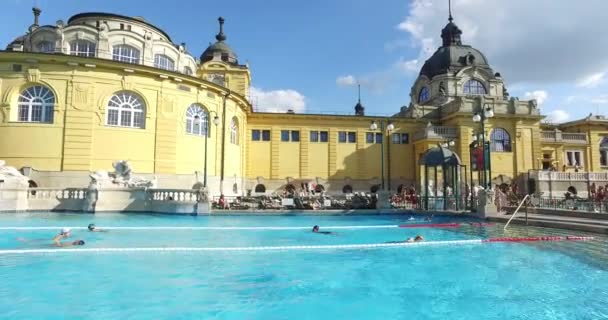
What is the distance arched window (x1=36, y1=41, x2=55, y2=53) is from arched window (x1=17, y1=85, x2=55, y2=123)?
5.81 metres

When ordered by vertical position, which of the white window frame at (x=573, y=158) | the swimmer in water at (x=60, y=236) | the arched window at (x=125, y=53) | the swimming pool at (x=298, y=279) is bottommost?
the swimming pool at (x=298, y=279)

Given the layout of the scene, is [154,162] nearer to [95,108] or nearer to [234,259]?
[95,108]

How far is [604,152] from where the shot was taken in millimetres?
45000

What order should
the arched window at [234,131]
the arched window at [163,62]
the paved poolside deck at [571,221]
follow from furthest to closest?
1. the arched window at [234,131]
2. the arched window at [163,62]
3. the paved poolside deck at [571,221]

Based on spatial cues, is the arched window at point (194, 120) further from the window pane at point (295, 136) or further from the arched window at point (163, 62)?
the window pane at point (295, 136)

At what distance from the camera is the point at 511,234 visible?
44.2 feet

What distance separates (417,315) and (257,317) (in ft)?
8.56

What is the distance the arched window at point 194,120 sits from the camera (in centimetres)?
3031

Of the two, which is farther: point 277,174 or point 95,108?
point 277,174

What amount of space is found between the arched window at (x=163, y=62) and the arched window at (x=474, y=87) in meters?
34.7

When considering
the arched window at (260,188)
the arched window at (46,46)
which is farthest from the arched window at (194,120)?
the arched window at (46,46)

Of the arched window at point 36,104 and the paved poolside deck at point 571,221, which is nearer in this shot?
the paved poolside deck at point 571,221

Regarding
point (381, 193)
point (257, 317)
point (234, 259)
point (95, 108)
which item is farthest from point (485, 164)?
point (95, 108)

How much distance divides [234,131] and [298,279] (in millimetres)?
28989
